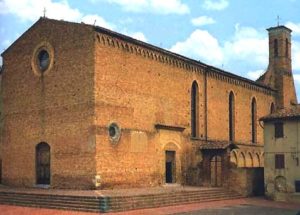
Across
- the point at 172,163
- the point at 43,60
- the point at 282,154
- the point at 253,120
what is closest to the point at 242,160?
the point at 253,120

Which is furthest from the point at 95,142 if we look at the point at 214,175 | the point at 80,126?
the point at 214,175

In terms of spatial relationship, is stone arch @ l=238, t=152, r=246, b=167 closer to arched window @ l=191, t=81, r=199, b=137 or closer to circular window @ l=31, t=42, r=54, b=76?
arched window @ l=191, t=81, r=199, b=137

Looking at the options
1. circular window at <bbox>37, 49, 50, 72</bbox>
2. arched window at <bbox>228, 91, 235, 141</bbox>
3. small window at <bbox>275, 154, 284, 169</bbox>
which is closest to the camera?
circular window at <bbox>37, 49, 50, 72</bbox>

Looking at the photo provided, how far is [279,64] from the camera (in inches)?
1657

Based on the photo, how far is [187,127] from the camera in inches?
1214

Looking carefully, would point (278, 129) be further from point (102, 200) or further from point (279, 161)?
point (102, 200)

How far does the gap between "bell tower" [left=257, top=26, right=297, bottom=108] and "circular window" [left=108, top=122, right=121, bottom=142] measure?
20.4 meters

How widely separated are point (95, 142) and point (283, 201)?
10.9 meters

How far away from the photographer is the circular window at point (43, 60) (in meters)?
26.9

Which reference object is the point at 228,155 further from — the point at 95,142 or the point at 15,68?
the point at 15,68

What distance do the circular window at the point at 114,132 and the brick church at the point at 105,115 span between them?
52mm

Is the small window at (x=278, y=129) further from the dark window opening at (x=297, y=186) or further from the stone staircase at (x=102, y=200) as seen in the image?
the stone staircase at (x=102, y=200)

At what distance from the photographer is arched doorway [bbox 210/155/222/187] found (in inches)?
1175

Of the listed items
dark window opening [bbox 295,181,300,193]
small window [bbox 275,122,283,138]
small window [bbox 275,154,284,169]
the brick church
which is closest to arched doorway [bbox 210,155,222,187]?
the brick church
